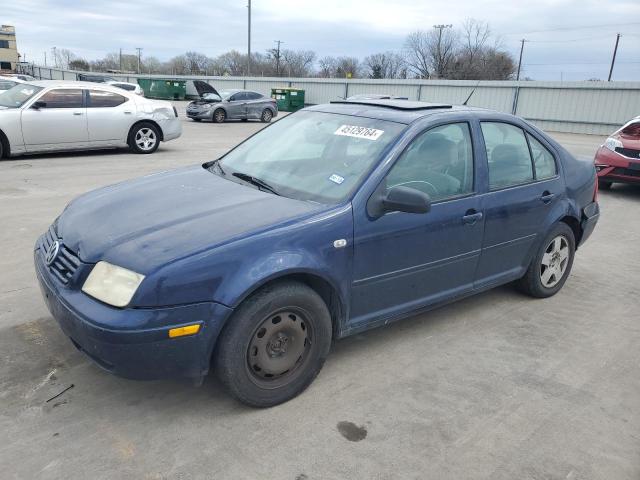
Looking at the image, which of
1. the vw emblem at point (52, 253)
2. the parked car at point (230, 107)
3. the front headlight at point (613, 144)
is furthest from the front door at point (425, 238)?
the parked car at point (230, 107)

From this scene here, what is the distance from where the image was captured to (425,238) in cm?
342

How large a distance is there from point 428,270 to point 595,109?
25.7 meters

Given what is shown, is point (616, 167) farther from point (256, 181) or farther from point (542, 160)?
point (256, 181)

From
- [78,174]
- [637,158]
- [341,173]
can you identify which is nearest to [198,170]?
[341,173]

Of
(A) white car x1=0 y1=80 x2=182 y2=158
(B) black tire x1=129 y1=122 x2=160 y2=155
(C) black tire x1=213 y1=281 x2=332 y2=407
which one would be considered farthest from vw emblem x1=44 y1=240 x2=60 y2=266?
(B) black tire x1=129 y1=122 x2=160 y2=155

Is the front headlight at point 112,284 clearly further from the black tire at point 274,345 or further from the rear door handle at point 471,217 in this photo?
the rear door handle at point 471,217

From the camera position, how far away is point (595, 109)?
82.5ft

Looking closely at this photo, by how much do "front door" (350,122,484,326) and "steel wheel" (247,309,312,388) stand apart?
41cm

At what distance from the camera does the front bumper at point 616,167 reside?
933cm

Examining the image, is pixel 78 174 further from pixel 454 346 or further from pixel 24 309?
pixel 454 346

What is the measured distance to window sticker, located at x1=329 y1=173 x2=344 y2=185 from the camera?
327cm

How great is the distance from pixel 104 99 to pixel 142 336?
977 centimetres

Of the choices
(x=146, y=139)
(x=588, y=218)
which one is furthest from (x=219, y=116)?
(x=588, y=218)

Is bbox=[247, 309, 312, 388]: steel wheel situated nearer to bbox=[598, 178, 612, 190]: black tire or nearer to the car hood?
the car hood
